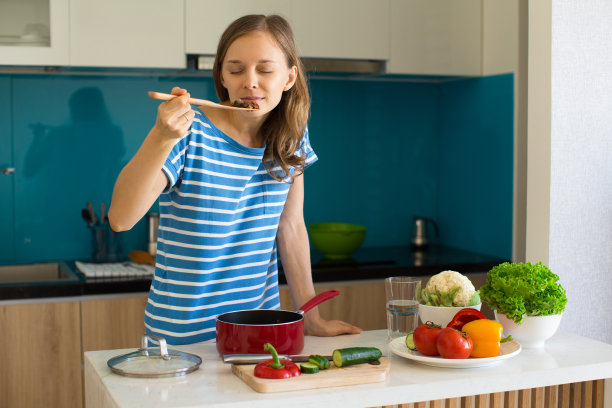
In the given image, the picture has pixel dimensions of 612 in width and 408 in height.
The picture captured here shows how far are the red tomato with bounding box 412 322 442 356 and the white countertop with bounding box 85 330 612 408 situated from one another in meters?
0.03

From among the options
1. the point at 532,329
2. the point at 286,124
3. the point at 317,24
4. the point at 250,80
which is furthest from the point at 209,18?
the point at 532,329

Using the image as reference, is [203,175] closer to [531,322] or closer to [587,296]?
[531,322]

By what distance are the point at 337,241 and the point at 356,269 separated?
0.78 ft

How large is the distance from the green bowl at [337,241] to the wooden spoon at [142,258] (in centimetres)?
66

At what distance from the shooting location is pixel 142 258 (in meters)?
2.89

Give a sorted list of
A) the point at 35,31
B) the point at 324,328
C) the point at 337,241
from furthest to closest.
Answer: the point at 337,241 < the point at 35,31 < the point at 324,328

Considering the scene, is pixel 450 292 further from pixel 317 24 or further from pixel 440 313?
pixel 317 24

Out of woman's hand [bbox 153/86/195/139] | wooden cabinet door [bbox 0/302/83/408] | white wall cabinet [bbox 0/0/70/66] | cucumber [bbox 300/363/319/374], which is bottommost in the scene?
wooden cabinet door [bbox 0/302/83/408]

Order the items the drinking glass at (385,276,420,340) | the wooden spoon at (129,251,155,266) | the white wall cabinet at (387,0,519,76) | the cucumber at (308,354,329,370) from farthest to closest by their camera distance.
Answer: the white wall cabinet at (387,0,519,76) → the wooden spoon at (129,251,155,266) → the drinking glass at (385,276,420,340) → the cucumber at (308,354,329,370)

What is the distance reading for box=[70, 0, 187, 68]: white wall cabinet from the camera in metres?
2.62

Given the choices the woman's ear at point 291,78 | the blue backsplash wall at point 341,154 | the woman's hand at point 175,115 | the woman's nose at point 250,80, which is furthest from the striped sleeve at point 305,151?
the blue backsplash wall at point 341,154

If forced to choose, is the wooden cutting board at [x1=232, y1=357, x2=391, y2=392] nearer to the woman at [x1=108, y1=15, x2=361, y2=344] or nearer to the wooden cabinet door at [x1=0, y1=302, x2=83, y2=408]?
the woman at [x1=108, y1=15, x2=361, y2=344]

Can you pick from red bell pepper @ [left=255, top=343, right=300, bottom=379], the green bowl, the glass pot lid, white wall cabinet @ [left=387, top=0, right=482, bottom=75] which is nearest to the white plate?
red bell pepper @ [left=255, top=343, right=300, bottom=379]

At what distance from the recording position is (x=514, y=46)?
2.90 m
